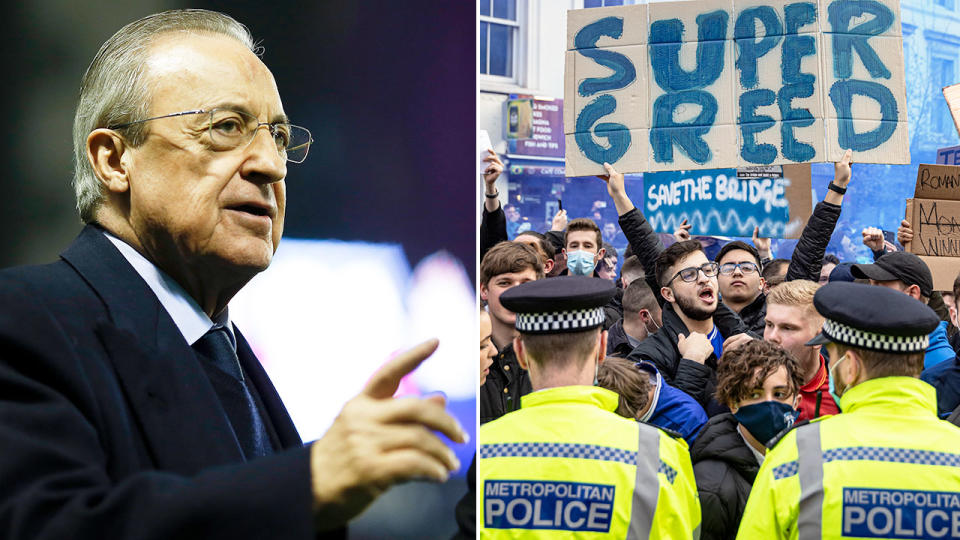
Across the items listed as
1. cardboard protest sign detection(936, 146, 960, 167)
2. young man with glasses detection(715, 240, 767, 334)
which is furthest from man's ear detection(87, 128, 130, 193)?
cardboard protest sign detection(936, 146, 960, 167)

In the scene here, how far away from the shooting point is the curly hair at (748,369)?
10.1ft

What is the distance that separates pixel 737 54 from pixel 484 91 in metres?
8.97

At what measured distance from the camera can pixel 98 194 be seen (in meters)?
1.06

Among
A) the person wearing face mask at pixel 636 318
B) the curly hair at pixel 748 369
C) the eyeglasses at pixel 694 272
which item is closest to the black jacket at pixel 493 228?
the person wearing face mask at pixel 636 318

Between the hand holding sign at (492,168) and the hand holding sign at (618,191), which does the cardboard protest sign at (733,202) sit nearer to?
the hand holding sign at (618,191)

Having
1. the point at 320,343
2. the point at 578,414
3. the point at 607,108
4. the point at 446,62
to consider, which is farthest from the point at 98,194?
the point at 607,108

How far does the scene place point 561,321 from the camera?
2.62m

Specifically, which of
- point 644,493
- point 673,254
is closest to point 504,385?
point 673,254

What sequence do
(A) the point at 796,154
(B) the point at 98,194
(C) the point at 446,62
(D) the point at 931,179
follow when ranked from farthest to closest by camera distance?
(D) the point at 931,179 → (A) the point at 796,154 → (C) the point at 446,62 → (B) the point at 98,194

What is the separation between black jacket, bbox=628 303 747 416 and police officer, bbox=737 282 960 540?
96 cm

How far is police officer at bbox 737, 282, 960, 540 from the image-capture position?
2.43m

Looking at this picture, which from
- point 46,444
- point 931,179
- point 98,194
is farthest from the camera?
point 931,179

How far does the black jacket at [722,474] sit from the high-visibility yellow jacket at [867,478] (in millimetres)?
247

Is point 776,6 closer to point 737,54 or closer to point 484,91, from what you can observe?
point 737,54
